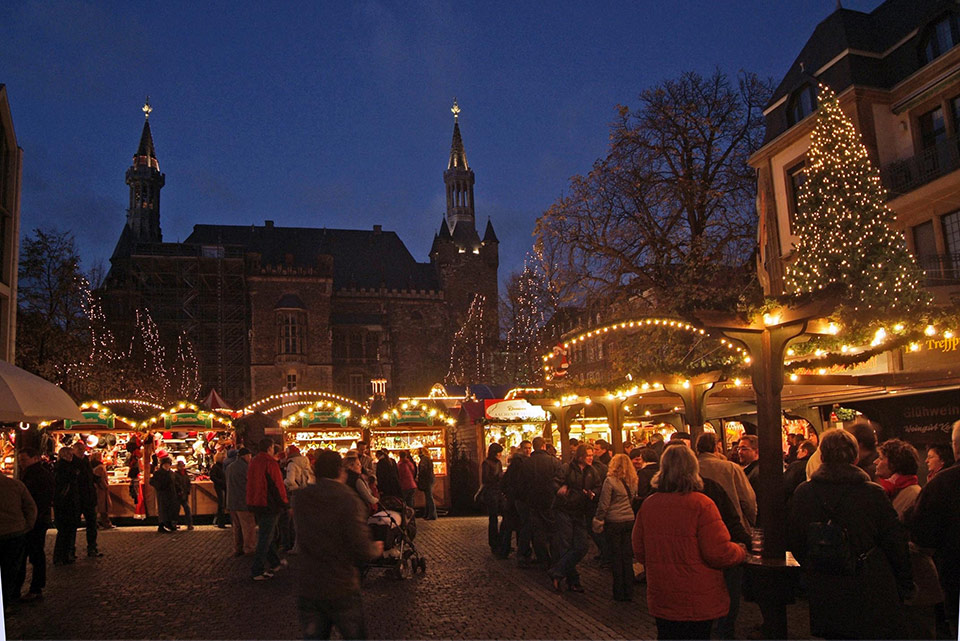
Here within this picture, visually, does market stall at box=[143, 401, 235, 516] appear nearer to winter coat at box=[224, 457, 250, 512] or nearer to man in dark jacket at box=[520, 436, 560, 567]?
winter coat at box=[224, 457, 250, 512]

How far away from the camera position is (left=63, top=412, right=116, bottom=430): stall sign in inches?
737

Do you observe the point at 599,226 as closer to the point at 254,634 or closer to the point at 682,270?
the point at 682,270

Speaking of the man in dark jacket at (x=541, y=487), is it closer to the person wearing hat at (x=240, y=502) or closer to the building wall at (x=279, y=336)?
the person wearing hat at (x=240, y=502)

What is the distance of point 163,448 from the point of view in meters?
19.5

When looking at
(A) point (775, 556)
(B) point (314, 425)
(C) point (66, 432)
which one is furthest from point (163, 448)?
(A) point (775, 556)

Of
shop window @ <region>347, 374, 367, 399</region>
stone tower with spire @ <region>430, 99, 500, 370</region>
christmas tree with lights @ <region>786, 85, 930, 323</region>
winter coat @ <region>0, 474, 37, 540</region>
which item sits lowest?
winter coat @ <region>0, 474, 37, 540</region>

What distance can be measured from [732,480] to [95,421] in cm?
1628

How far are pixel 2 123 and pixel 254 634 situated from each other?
15.7 m

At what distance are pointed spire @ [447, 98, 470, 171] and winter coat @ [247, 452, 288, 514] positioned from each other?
2453 inches

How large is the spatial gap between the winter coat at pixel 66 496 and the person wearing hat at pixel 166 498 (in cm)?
514

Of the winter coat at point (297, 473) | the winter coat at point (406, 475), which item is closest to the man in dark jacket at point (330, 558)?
the winter coat at point (297, 473)

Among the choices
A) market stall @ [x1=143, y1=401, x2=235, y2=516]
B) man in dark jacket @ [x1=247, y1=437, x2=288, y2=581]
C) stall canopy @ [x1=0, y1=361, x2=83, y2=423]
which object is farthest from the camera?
market stall @ [x1=143, y1=401, x2=235, y2=516]

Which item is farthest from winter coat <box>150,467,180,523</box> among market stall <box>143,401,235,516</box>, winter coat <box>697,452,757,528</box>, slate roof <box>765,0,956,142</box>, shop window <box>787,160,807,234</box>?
slate roof <box>765,0,956,142</box>

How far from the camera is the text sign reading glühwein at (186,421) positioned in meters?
19.5
